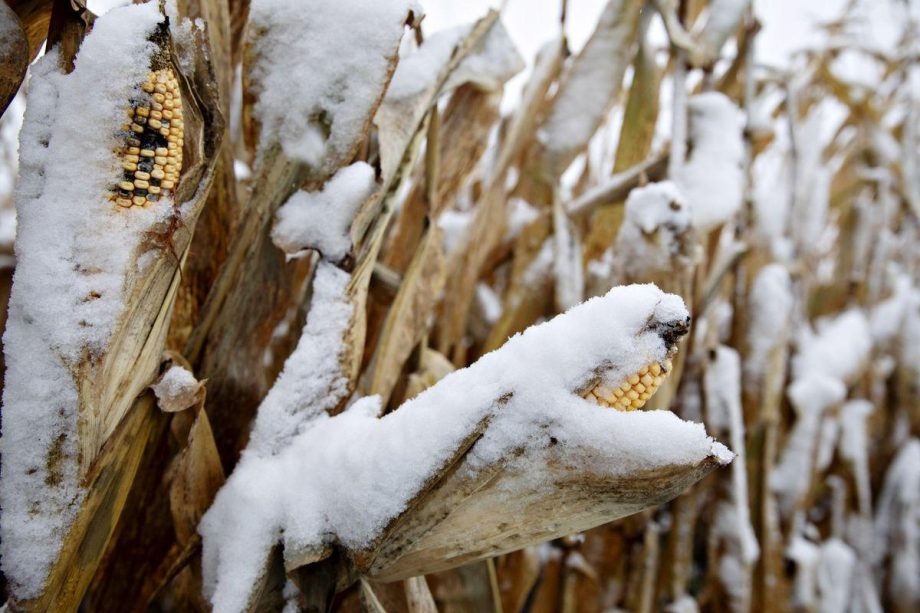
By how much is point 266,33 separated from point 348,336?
213 millimetres

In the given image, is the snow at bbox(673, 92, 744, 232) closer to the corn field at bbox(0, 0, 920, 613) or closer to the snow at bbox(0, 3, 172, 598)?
the corn field at bbox(0, 0, 920, 613)

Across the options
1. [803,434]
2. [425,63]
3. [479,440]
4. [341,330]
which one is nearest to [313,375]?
[341,330]

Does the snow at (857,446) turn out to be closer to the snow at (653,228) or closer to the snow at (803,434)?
the snow at (803,434)

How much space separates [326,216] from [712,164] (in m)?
0.44

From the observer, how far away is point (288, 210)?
38 cm

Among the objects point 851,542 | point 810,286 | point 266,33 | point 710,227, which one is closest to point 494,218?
point 710,227

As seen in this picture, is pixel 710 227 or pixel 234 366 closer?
pixel 234 366

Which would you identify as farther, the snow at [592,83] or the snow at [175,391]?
the snow at [592,83]

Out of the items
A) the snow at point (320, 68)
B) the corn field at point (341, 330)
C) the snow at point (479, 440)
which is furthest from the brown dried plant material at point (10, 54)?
the snow at point (479, 440)

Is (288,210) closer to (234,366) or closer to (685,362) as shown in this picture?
(234,366)

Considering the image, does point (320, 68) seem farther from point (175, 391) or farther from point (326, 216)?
point (175, 391)

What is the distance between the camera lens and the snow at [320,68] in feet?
1.23

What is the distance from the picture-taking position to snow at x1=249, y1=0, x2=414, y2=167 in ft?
1.23

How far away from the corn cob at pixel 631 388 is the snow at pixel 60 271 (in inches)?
9.6
